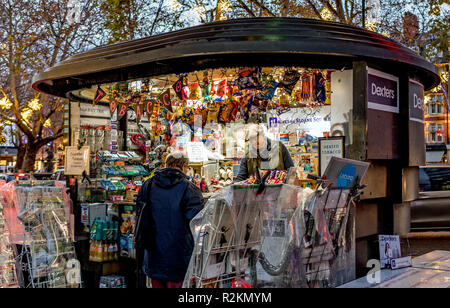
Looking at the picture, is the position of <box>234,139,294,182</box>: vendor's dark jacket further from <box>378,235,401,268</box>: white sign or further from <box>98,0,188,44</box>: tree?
<box>98,0,188,44</box>: tree

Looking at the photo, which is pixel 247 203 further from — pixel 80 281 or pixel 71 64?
pixel 71 64

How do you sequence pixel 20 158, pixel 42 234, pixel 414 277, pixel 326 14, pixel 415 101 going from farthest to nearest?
pixel 20 158
pixel 326 14
pixel 415 101
pixel 42 234
pixel 414 277

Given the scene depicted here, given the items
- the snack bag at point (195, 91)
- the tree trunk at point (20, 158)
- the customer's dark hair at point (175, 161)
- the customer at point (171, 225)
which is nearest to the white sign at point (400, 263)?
the customer at point (171, 225)

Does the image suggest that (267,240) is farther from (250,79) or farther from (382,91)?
(250,79)

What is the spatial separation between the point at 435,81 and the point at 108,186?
5.26 meters

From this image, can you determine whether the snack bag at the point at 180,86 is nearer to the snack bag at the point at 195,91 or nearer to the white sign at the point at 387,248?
the snack bag at the point at 195,91

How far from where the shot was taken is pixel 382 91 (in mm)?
5812

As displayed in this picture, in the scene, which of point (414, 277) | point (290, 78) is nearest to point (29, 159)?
point (290, 78)

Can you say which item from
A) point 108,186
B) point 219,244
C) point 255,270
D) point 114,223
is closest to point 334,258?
point 255,270

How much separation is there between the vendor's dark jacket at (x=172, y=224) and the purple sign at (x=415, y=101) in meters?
3.55

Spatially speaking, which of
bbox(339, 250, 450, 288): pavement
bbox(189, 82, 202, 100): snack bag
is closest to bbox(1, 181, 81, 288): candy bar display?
bbox(189, 82, 202, 100): snack bag

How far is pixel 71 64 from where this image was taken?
675 cm

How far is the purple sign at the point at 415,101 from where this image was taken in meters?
6.21
